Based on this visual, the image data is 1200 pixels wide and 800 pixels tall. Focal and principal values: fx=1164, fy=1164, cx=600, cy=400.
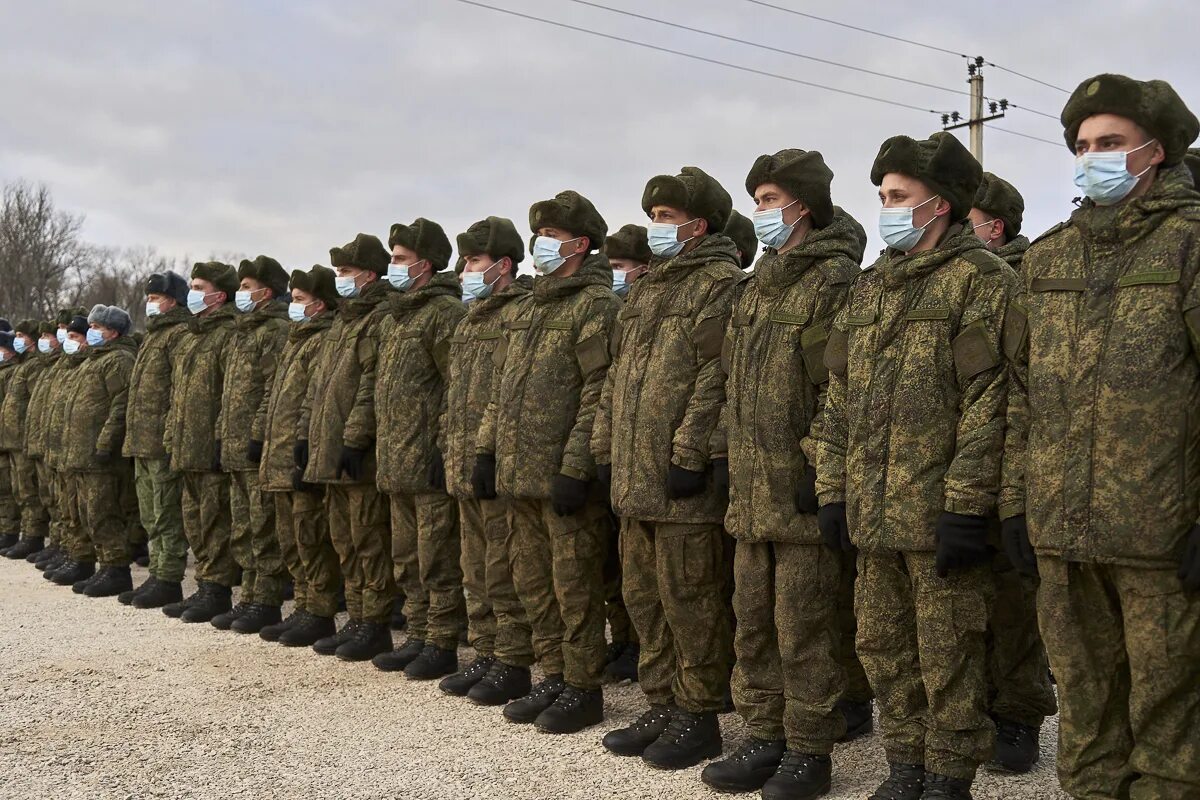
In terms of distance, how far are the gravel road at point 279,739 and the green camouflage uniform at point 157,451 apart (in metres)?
1.58

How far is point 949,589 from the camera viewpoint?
4289 mm

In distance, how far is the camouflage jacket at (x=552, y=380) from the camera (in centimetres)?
614

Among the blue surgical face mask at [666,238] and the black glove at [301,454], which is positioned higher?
the blue surgical face mask at [666,238]

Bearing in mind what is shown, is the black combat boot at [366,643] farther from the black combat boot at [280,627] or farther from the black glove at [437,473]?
the black glove at [437,473]

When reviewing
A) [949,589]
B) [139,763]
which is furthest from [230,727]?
[949,589]

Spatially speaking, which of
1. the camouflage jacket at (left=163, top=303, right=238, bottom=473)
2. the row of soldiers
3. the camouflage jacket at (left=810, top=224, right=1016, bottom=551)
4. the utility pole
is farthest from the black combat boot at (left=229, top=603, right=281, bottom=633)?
the utility pole

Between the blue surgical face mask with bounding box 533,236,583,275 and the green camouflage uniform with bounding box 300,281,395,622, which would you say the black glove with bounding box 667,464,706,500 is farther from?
the green camouflage uniform with bounding box 300,281,395,622

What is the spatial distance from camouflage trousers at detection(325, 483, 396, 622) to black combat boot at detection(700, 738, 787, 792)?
10.7 ft

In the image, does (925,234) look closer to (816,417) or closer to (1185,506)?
(816,417)

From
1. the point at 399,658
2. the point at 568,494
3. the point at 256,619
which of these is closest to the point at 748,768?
the point at 568,494

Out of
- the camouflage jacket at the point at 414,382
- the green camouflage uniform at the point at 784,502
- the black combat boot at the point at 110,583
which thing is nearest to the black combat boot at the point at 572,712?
the green camouflage uniform at the point at 784,502

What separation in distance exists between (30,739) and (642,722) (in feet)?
10.5

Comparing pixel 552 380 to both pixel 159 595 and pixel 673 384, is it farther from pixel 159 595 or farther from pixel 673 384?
pixel 159 595

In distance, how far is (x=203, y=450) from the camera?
363 inches
